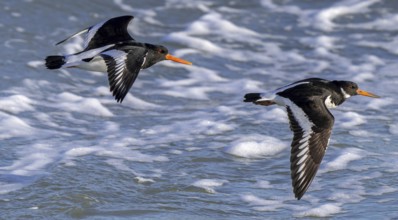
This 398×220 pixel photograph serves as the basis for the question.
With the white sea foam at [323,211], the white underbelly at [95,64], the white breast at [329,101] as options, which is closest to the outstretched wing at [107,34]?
the white underbelly at [95,64]

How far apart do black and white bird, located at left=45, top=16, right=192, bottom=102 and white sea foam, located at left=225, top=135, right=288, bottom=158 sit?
3.06 ft

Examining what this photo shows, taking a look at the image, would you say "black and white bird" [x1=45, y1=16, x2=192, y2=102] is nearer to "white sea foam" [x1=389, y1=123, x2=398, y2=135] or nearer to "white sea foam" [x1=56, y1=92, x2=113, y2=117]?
"white sea foam" [x1=56, y1=92, x2=113, y2=117]

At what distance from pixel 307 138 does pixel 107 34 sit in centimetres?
233

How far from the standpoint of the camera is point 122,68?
22.0ft

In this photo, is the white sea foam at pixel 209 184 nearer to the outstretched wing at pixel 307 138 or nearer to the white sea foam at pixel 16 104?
the outstretched wing at pixel 307 138

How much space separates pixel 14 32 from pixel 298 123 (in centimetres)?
454

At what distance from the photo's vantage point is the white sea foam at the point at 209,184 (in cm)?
641

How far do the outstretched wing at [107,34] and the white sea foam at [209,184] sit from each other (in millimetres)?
1615

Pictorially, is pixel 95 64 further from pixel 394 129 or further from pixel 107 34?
pixel 394 129

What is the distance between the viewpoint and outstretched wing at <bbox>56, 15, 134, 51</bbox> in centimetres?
764

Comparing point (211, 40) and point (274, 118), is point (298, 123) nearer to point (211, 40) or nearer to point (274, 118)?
point (274, 118)

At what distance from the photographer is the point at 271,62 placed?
962 cm

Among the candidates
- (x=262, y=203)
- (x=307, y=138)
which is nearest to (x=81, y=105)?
(x=262, y=203)

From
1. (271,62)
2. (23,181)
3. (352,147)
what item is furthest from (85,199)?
(271,62)
